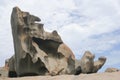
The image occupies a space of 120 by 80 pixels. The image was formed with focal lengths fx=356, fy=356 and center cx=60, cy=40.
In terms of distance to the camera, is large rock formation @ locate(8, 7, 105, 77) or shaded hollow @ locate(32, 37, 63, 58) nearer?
large rock formation @ locate(8, 7, 105, 77)

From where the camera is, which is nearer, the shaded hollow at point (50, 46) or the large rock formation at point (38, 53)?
the large rock formation at point (38, 53)

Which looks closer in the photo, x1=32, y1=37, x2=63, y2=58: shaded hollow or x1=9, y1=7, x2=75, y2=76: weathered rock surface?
x1=9, y1=7, x2=75, y2=76: weathered rock surface

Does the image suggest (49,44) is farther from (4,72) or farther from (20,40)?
(4,72)

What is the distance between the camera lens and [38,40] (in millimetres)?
20625

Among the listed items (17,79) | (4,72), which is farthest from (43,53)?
(4,72)

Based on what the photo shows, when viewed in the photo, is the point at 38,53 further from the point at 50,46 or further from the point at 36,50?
the point at 50,46

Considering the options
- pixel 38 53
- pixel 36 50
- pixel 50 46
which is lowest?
pixel 38 53

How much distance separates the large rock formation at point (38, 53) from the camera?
19.9 m

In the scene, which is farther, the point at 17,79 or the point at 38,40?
the point at 38,40

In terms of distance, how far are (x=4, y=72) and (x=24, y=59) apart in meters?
2.85

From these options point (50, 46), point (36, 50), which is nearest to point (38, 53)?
point (36, 50)

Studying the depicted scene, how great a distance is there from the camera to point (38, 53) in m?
19.7

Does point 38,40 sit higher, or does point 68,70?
point 38,40

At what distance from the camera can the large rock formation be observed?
784 inches
